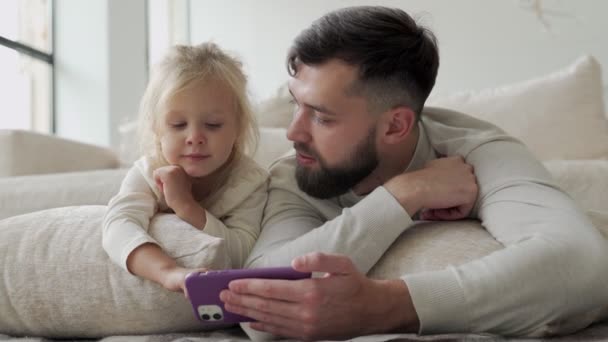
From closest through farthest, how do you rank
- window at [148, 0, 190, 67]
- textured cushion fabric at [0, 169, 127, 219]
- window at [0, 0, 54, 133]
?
textured cushion fabric at [0, 169, 127, 219], window at [0, 0, 54, 133], window at [148, 0, 190, 67]

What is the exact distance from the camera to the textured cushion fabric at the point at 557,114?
216cm

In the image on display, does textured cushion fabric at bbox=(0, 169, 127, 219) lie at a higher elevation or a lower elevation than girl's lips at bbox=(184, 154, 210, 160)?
lower

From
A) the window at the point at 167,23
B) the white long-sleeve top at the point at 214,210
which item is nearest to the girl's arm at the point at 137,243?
the white long-sleeve top at the point at 214,210

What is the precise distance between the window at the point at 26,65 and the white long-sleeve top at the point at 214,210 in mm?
2013

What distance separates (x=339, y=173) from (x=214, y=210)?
0.87 feet

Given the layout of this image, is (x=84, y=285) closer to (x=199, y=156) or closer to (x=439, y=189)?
(x=199, y=156)

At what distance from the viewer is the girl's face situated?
1504 millimetres

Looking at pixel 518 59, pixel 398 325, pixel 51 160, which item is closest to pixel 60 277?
pixel 398 325

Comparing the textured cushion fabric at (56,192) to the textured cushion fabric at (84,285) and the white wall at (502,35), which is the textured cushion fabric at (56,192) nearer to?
the textured cushion fabric at (84,285)

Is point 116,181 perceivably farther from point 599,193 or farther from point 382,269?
point 599,193

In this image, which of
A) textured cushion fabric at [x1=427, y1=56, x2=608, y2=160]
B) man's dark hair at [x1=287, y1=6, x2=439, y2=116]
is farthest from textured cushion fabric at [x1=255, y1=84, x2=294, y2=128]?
man's dark hair at [x1=287, y1=6, x2=439, y2=116]

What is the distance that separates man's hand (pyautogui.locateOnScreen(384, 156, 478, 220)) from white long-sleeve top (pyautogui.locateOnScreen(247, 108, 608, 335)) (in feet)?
0.07

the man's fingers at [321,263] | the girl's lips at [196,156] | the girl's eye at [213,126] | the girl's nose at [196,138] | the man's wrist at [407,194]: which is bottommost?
the man's fingers at [321,263]

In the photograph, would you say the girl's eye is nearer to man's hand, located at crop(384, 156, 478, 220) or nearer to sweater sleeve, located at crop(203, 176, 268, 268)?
sweater sleeve, located at crop(203, 176, 268, 268)
